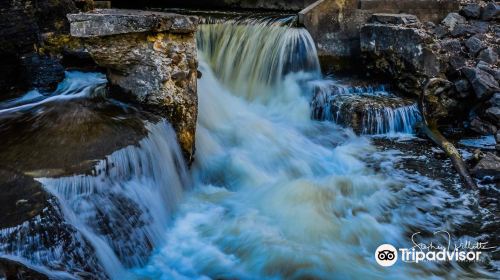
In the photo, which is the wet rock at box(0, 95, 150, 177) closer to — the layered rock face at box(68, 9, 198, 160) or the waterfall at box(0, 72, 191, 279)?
the waterfall at box(0, 72, 191, 279)

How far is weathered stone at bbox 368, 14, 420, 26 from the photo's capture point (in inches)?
309

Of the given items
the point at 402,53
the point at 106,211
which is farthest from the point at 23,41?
the point at 402,53

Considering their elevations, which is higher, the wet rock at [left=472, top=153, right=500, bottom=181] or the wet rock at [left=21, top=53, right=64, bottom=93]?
the wet rock at [left=21, top=53, right=64, bottom=93]

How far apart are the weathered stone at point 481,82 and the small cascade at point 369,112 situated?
40.6 inches

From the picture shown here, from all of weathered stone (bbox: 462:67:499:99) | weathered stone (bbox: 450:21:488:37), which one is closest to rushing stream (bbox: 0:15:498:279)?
weathered stone (bbox: 462:67:499:99)

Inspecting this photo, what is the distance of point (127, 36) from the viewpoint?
4.81 meters

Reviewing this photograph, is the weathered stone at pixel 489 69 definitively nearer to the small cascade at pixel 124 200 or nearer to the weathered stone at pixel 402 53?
the weathered stone at pixel 402 53

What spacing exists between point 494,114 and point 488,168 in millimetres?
1742

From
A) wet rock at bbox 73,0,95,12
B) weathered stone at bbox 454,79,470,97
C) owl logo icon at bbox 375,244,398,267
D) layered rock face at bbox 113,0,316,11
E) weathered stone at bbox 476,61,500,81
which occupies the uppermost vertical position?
layered rock face at bbox 113,0,316,11

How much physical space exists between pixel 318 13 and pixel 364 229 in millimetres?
5154

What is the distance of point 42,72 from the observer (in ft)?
20.1

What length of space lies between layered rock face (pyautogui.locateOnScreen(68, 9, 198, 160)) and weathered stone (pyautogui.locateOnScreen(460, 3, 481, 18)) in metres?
6.55

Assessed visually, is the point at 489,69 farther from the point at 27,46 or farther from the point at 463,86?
the point at 27,46

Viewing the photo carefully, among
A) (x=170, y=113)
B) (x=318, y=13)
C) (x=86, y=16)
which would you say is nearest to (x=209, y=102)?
(x=170, y=113)
